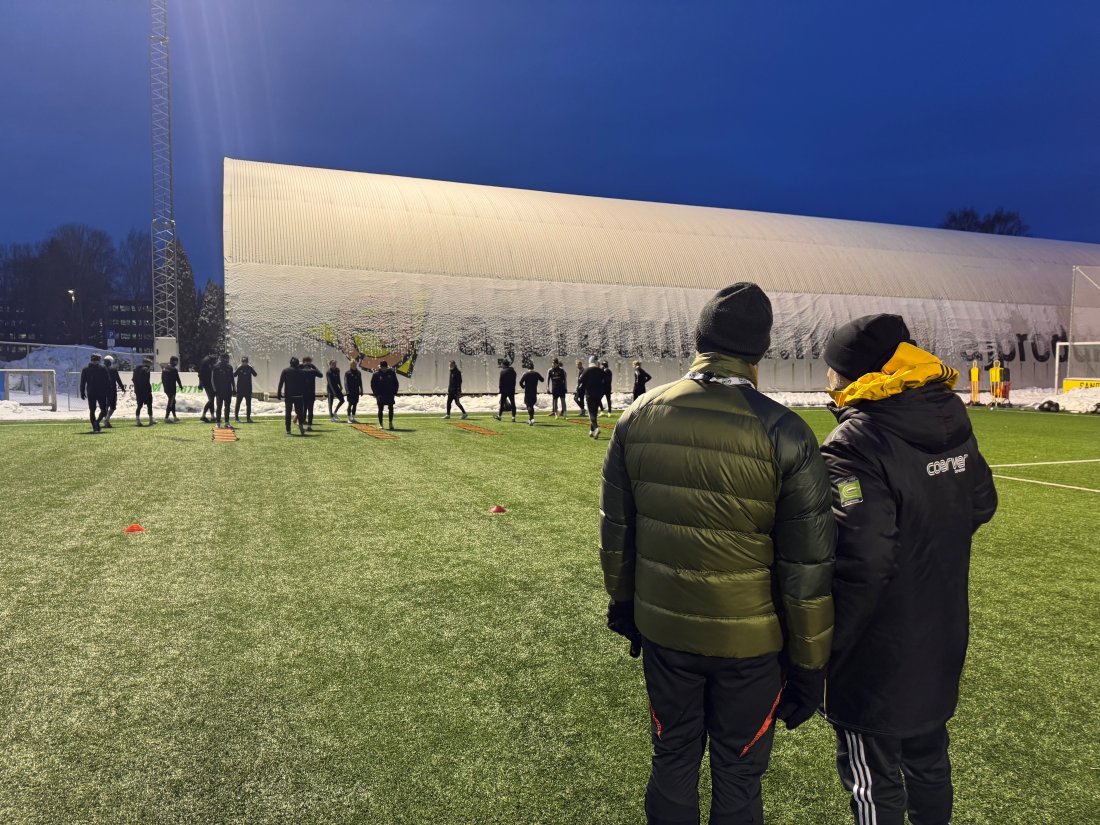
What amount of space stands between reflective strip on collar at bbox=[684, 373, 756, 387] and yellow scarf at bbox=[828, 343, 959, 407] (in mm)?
334

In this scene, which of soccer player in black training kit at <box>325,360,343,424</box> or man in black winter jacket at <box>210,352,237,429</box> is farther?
soccer player in black training kit at <box>325,360,343,424</box>

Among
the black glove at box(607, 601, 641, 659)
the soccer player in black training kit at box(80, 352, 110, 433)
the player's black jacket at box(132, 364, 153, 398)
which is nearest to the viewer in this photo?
the black glove at box(607, 601, 641, 659)

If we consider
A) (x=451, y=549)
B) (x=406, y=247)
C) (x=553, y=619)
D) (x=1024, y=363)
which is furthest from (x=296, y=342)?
(x=1024, y=363)

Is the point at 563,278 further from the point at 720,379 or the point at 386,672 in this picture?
the point at 720,379

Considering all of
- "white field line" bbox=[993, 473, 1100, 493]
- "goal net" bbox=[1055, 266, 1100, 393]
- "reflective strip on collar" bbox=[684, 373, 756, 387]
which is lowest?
"white field line" bbox=[993, 473, 1100, 493]

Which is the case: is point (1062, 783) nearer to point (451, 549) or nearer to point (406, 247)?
point (451, 549)

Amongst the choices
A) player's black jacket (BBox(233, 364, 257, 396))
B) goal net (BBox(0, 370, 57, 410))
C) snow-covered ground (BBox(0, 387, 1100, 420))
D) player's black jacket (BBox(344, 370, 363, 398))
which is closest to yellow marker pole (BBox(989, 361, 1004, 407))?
snow-covered ground (BBox(0, 387, 1100, 420))

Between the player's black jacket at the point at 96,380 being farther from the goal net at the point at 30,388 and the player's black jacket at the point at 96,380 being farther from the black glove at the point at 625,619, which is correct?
the black glove at the point at 625,619

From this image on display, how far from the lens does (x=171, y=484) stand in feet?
35.2

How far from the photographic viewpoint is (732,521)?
2340 millimetres

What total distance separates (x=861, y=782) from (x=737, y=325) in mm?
1755

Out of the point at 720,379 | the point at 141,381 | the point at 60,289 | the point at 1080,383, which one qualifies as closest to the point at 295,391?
the point at 141,381

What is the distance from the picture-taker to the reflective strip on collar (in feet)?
7.80

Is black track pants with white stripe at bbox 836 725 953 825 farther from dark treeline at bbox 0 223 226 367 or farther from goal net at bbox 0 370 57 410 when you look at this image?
dark treeline at bbox 0 223 226 367
